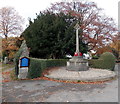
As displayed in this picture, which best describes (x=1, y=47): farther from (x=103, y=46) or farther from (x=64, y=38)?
(x=103, y=46)

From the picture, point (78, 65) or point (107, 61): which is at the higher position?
point (107, 61)

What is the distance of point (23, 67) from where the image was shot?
8.49 metres

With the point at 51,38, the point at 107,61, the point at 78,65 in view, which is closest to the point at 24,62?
the point at 78,65

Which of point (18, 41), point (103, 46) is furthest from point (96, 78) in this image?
point (18, 41)

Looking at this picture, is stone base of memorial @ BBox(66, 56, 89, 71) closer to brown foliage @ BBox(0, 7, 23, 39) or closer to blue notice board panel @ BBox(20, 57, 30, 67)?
blue notice board panel @ BBox(20, 57, 30, 67)

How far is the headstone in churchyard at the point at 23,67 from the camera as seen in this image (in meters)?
8.45

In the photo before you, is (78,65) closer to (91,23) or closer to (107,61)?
(107,61)

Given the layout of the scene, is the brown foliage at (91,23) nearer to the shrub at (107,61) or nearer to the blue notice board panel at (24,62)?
the shrub at (107,61)

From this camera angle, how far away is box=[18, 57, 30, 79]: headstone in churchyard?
845 cm

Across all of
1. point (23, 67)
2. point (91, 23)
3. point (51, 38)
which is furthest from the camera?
point (91, 23)

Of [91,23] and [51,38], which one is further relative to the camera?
[91,23]

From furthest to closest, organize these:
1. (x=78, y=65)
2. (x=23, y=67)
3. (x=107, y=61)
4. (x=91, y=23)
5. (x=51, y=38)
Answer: (x=91, y=23) → (x=51, y=38) → (x=107, y=61) → (x=78, y=65) → (x=23, y=67)

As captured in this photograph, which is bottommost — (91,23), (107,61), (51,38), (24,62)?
(107,61)

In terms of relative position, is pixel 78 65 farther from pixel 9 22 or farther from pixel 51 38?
pixel 9 22
